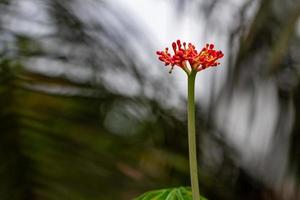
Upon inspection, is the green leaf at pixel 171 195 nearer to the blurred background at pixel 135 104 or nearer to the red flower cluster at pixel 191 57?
the red flower cluster at pixel 191 57

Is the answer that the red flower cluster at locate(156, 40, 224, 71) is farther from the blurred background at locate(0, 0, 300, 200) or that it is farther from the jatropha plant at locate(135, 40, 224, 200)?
the blurred background at locate(0, 0, 300, 200)

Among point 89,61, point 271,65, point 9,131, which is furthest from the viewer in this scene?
point 271,65

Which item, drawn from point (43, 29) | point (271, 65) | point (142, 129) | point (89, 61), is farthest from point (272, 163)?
point (43, 29)

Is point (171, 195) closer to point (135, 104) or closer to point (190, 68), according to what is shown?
point (190, 68)

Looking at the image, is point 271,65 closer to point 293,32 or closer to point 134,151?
point 293,32

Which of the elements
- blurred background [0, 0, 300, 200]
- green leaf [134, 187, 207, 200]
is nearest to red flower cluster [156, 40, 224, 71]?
green leaf [134, 187, 207, 200]

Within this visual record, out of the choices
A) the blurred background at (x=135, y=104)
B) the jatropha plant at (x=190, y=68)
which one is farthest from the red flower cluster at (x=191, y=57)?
the blurred background at (x=135, y=104)
